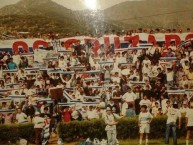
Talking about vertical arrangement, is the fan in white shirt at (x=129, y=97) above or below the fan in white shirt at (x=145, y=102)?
above

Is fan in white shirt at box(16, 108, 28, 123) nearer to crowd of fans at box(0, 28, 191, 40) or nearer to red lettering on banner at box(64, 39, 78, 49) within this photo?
crowd of fans at box(0, 28, 191, 40)

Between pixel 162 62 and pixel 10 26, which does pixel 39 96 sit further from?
pixel 162 62

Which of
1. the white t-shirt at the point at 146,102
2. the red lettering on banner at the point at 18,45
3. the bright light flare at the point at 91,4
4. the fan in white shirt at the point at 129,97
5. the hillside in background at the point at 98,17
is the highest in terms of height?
the bright light flare at the point at 91,4

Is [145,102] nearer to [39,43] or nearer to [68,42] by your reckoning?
[68,42]

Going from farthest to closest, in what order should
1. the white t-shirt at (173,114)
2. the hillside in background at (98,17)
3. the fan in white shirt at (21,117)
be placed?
the fan in white shirt at (21,117) < the hillside in background at (98,17) < the white t-shirt at (173,114)

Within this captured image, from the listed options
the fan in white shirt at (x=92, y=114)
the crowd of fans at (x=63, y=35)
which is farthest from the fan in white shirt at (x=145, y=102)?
the crowd of fans at (x=63, y=35)

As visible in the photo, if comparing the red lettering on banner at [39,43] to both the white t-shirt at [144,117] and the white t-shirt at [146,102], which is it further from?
the white t-shirt at [144,117]

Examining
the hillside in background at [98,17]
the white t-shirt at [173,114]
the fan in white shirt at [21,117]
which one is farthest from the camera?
the fan in white shirt at [21,117]

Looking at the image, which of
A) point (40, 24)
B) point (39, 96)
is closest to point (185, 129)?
point (39, 96)

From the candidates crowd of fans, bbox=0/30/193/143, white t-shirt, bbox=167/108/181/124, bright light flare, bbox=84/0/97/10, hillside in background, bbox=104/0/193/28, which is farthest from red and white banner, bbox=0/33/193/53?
white t-shirt, bbox=167/108/181/124
